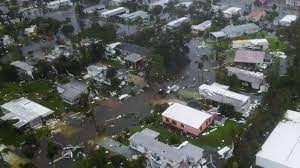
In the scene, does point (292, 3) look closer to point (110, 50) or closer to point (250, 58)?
point (250, 58)

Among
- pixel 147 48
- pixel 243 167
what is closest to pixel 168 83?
pixel 147 48

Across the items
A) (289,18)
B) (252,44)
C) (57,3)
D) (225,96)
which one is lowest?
(225,96)

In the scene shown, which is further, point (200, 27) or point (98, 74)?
point (200, 27)

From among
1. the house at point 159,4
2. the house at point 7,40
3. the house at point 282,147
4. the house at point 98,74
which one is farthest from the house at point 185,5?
the house at point 282,147

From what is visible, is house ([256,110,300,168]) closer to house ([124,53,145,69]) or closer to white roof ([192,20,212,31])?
house ([124,53,145,69])

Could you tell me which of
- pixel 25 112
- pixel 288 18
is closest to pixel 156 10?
pixel 288 18

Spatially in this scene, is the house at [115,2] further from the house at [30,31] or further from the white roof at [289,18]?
the white roof at [289,18]
